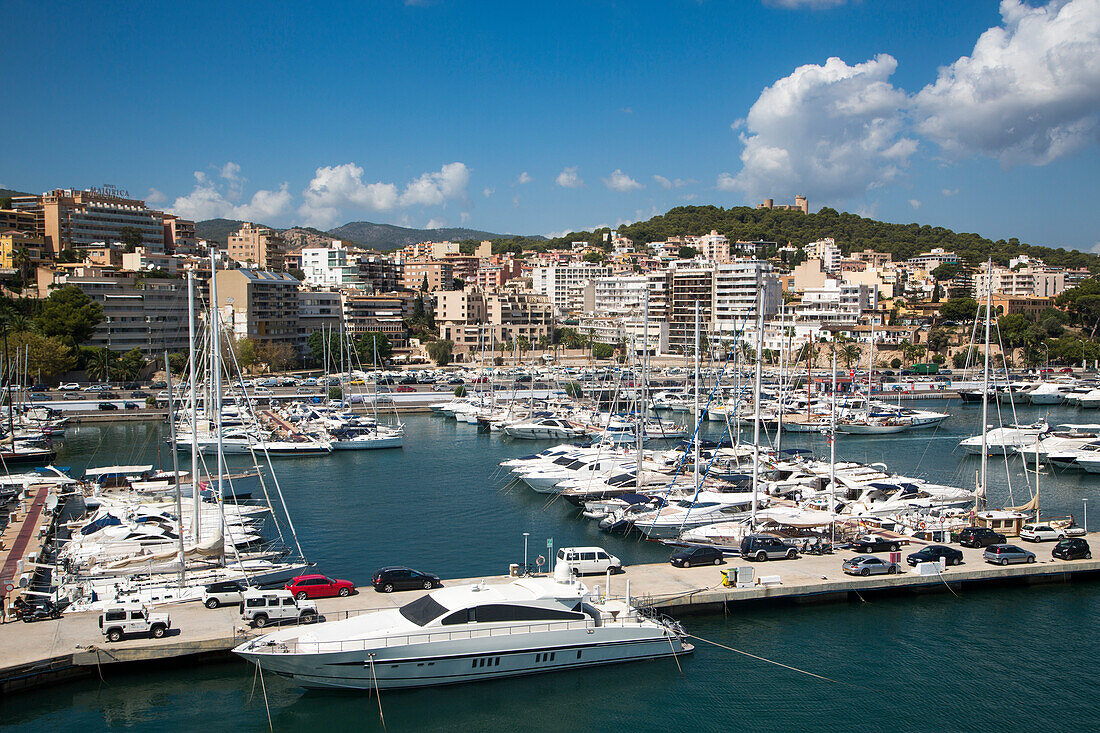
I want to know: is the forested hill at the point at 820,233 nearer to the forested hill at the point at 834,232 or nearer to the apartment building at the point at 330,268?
the forested hill at the point at 834,232

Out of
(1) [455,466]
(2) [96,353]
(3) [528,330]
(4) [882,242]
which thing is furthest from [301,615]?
(4) [882,242]

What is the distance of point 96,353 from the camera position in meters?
62.5

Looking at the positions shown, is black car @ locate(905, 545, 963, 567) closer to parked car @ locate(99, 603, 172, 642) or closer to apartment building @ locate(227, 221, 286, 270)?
parked car @ locate(99, 603, 172, 642)

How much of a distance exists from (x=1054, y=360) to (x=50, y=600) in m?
88.4

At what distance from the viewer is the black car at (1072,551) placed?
2069 cm

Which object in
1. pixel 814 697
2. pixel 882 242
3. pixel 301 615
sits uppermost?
pixel 882 242

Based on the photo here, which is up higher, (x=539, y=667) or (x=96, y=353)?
(x=96, y=353)

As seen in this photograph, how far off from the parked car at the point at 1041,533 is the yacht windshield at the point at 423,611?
15676 millimetres

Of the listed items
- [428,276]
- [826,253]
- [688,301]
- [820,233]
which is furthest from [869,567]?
[820,233]

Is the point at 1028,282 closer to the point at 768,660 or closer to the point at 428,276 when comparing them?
the point at 428,276

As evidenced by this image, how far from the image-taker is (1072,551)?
20688 millimetres

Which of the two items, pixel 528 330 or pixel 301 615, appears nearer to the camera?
pixel 301 615

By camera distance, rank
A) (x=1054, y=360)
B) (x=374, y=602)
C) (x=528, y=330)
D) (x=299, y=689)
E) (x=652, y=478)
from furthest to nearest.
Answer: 1. (x=528, y=330)
2. (x=1054, y=360)
3. (x=652, y=478)
4. (x=374, y=602)
5. (x=299, y=689)

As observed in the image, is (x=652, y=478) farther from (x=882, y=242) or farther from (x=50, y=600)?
(x=882, y=242)
